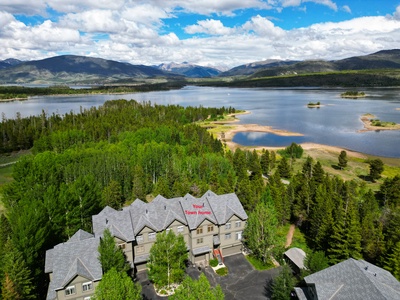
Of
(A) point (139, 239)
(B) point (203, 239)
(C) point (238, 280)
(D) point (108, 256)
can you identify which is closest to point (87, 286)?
(D) point (108, 256)

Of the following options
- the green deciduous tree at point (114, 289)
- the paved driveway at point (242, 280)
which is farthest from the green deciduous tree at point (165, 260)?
the green deciduous tree at point (114, 289)

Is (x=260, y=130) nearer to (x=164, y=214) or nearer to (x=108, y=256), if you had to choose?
(x=164, y=214)

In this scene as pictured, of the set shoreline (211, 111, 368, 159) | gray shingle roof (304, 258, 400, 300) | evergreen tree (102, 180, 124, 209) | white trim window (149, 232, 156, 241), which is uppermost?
gray shingle roof (304, 258, 400, 300)

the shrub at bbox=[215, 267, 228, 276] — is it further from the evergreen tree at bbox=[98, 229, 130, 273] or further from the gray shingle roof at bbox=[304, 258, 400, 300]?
the evergreen tree at bbox=[98, 229, 130, 273]

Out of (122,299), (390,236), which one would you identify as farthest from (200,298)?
(390,236)

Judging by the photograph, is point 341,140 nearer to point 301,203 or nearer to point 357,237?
point 301,203

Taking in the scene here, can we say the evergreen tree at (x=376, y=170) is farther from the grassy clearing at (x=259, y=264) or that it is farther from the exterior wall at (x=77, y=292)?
the exterior wall at (x=77, y=292)

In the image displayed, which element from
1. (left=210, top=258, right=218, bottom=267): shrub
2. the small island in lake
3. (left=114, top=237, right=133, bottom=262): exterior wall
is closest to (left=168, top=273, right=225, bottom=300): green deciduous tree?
(left=114, top=237, right=133, bottom=262): exterior wall

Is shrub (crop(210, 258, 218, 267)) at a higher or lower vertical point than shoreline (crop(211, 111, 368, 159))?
higher
